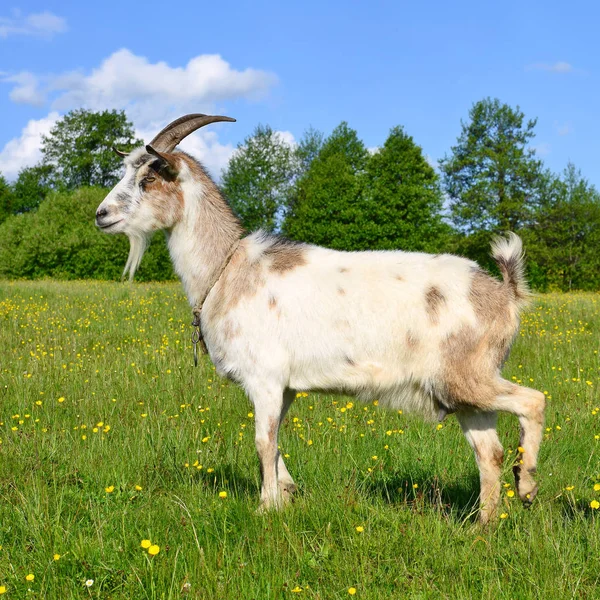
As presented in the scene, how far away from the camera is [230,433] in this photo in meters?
5.43

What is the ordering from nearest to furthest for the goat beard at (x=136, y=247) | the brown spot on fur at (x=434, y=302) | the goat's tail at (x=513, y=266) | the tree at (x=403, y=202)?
the brown spot on fur at (x=434, y=302) → the goat's tail at (x=513, y=266) → the goat beard at (x=136, y=247) → the tree at (x=403, y=202)

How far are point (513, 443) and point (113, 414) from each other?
3528 mm

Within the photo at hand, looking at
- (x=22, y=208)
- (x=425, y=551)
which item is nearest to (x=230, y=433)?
(x=425, y=551)

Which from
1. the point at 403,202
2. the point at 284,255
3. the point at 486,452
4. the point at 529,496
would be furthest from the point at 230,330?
the point at 403,202

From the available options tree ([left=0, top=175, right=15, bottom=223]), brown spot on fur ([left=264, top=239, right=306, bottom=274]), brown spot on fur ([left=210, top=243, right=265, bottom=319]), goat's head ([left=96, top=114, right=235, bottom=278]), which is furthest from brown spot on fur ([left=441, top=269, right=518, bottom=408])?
tree ([left=0, top=175, right=15, bottom=223])

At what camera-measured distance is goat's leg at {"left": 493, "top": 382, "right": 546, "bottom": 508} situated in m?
3.70

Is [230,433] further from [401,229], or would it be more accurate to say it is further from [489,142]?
[489,142]

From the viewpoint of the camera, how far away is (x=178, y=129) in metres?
4.58

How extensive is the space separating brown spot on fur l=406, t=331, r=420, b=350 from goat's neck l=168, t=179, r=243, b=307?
4.69 ft

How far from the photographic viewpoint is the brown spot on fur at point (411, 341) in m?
3.84

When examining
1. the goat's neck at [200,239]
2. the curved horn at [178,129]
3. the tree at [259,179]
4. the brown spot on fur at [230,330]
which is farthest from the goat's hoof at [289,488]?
the tree at [259,179]

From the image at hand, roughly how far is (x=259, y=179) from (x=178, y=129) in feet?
153

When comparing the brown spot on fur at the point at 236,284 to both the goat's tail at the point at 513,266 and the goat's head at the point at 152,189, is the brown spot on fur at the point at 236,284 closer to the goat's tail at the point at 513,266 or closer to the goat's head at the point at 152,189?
the goat's head at the point at 152,189

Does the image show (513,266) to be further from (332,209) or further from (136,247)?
(332,209)
